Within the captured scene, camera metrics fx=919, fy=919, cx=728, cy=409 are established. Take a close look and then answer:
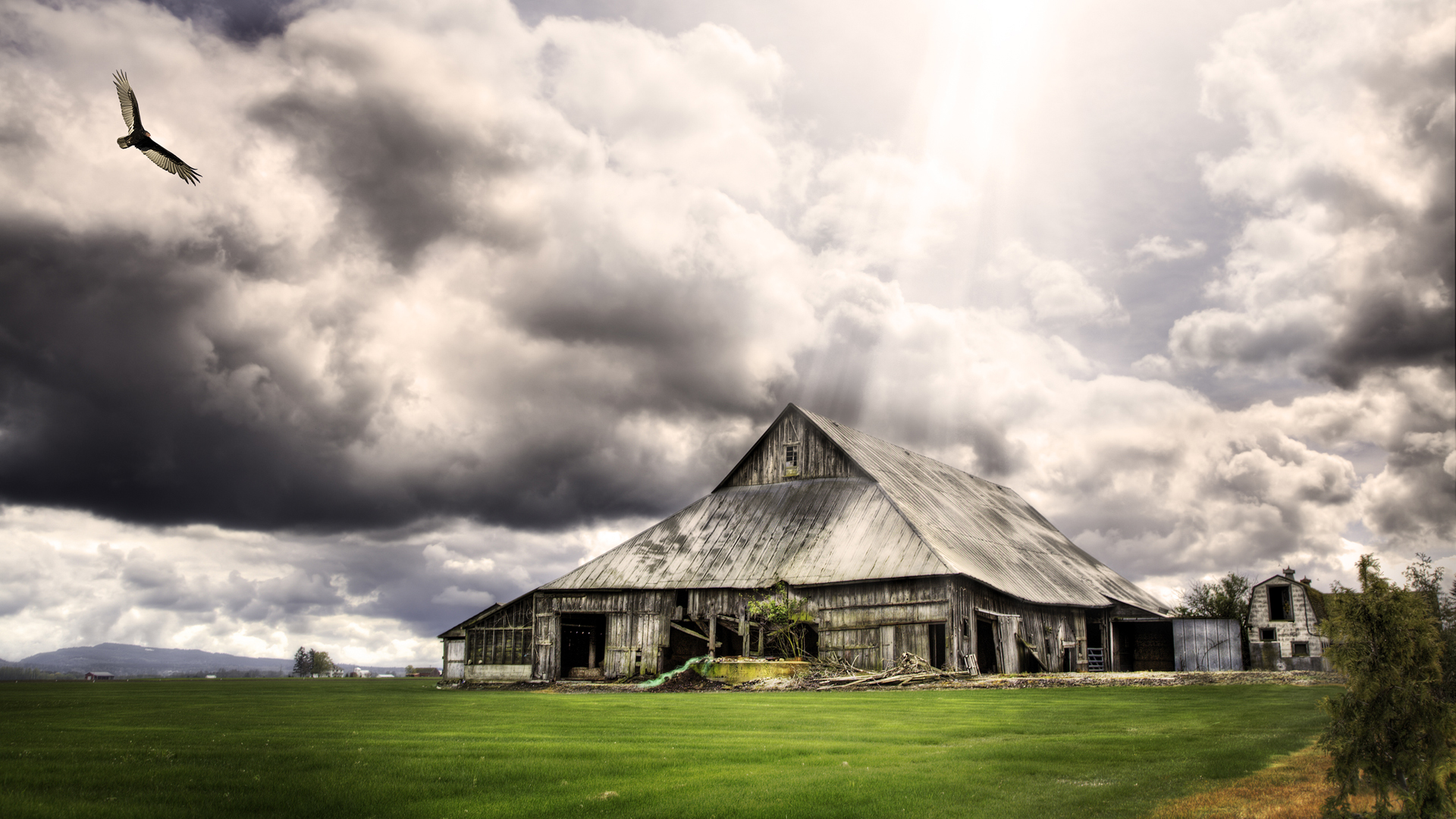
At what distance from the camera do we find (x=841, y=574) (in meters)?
39.8

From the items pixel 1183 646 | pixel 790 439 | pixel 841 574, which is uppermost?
pixel 790 439

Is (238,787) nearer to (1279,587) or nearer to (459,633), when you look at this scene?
(459,633)

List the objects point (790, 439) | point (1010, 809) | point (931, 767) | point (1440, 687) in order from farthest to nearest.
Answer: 1. point (790, 439)
2. point (931, 767)
3. point (1010, 809)
4. point (1440, 687)

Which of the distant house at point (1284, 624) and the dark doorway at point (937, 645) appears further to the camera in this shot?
the distant house at point (1284, 624)

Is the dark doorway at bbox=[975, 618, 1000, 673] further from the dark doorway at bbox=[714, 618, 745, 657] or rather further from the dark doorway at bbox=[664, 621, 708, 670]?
the dark doorway at bbox=[664, 621, 708, 670]

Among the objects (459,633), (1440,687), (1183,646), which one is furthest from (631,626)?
(1440,687)

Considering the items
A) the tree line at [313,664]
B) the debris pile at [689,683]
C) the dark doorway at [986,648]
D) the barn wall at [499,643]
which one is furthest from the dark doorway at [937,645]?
the tree line at [313,664]

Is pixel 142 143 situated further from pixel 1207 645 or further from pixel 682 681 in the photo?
pixel 1207 645

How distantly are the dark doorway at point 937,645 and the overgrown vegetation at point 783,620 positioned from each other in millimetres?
5350

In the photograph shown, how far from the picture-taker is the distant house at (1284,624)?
1889 inches

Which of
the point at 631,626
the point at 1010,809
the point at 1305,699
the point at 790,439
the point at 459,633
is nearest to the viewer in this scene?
the point at 1010,809

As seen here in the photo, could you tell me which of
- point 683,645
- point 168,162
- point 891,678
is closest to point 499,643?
point 683,645

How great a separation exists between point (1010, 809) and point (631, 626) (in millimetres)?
35589

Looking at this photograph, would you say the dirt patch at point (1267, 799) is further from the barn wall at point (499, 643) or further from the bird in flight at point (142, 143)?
the barn wall at point (499, 643)
